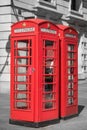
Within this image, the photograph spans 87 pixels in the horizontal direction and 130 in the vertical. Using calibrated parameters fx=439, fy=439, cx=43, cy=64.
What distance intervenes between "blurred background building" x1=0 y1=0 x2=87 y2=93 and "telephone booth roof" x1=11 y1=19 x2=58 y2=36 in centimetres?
908

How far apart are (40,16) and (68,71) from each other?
1127cm

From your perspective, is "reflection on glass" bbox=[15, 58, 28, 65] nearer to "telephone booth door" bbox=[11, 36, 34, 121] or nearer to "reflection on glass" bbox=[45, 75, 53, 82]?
"telephone booth door" bbox=[11, 36, 34, 121]

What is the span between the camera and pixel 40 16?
74.2 ft

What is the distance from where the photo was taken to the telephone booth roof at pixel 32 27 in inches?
409

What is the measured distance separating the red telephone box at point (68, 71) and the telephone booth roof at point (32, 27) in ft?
2.08

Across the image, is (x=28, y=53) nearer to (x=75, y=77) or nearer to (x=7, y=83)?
(x=75, y=77)

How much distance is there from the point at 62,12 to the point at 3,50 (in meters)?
6.48

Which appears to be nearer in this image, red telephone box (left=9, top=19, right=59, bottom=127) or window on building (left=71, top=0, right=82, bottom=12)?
red telephone box (left=9, top=19, right=59, bottom=127)

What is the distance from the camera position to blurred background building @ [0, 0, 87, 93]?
65.2 feet

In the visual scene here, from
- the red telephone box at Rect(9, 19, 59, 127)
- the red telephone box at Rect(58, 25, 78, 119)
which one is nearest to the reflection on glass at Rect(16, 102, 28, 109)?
the red telephone box at Rect(9, 19, 59, 127)

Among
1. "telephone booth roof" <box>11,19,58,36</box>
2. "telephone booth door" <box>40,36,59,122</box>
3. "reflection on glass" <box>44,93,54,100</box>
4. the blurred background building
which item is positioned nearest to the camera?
"telephone booth roof" <box>11,19,58,36</box>

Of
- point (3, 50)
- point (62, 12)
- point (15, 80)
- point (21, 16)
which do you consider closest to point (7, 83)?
point (3, 50)

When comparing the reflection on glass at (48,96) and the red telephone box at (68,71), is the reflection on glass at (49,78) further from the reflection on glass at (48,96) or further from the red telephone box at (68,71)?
the red telephone box at (68,71)

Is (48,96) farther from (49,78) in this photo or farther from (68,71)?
(68,71)
